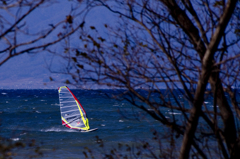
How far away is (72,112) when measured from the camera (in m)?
22.3

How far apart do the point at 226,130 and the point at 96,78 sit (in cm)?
134

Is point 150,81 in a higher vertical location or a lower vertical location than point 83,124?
higher

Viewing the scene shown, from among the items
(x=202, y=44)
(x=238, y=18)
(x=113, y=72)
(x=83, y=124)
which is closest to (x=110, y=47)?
(x=113, y=72)

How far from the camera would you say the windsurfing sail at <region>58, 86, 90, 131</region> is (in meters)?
21.7

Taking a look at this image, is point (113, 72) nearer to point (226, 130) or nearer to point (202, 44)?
point (202, 44)

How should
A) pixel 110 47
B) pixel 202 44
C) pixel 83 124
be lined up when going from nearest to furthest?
pixel 202 44, pixel 110 47, pixel 83 124

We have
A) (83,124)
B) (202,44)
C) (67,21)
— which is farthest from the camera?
(83,124)

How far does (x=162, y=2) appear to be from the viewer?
3.22 meters

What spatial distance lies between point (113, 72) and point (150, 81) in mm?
380

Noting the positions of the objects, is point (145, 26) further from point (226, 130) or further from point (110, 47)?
point (226, 130)

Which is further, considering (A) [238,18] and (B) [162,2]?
(A) [238,18]

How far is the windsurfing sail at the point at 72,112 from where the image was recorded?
21703 millimetres

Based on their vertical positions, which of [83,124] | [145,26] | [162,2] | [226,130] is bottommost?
Result: [83,124]

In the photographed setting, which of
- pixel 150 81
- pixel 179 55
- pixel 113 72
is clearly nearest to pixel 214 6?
pixel 179 55
